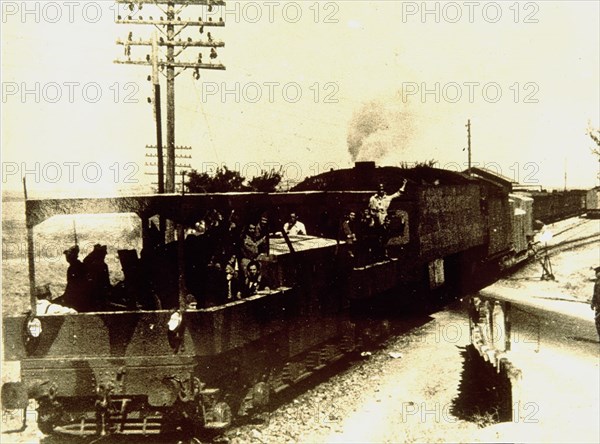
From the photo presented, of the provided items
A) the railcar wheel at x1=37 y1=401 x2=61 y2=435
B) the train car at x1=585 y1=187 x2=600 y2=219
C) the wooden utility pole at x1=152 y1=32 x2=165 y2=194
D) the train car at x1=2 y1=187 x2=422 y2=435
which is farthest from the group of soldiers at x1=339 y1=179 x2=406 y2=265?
the train car at x1=585 y1=187 x2=600 y2=219

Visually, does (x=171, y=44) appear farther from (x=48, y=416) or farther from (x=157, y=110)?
(x=48, y=416)

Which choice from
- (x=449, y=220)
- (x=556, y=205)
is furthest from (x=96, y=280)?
(x=556, y=205)

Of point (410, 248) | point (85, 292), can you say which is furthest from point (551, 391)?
point (85, 292)

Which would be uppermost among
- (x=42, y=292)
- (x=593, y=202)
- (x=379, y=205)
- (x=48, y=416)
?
(x=379, y=205)

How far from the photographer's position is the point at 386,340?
13.0 m

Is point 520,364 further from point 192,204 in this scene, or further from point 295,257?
point 192,204

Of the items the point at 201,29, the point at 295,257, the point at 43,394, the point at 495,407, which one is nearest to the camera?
the point at 43,394

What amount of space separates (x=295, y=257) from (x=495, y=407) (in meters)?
3.27

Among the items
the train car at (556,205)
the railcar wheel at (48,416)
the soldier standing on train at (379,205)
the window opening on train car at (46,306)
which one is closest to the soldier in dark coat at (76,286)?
the window opening on train car at (46,306)

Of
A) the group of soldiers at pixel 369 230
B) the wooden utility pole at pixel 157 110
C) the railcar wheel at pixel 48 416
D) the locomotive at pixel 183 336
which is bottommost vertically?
the railcar wheel at pixel 48 416

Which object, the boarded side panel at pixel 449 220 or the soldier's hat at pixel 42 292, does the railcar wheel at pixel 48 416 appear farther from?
the boarded side panel at pixel 449 220

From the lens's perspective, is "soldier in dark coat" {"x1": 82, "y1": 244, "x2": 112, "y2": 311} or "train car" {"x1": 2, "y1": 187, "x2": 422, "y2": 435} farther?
"soldier in dark coat" {"x1": 82, "y1": 244, "x2": 112, "y2": 311}

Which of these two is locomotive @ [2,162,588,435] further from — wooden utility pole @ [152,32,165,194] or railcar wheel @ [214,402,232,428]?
wooden utility pole @ [152,32,165,194]

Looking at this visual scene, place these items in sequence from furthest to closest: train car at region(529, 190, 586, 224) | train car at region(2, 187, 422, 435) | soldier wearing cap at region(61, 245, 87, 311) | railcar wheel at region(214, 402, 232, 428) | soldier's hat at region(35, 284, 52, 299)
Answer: train car at region(529, 190, 586, 224) → soldier wearing cap at region(61, 245, 87, 311) → soldier's hat at region(35, 284, 52, 299) → railcar wheel at region(214, 402, 232, 428) → train car at region(2, 187, 422, 435)
